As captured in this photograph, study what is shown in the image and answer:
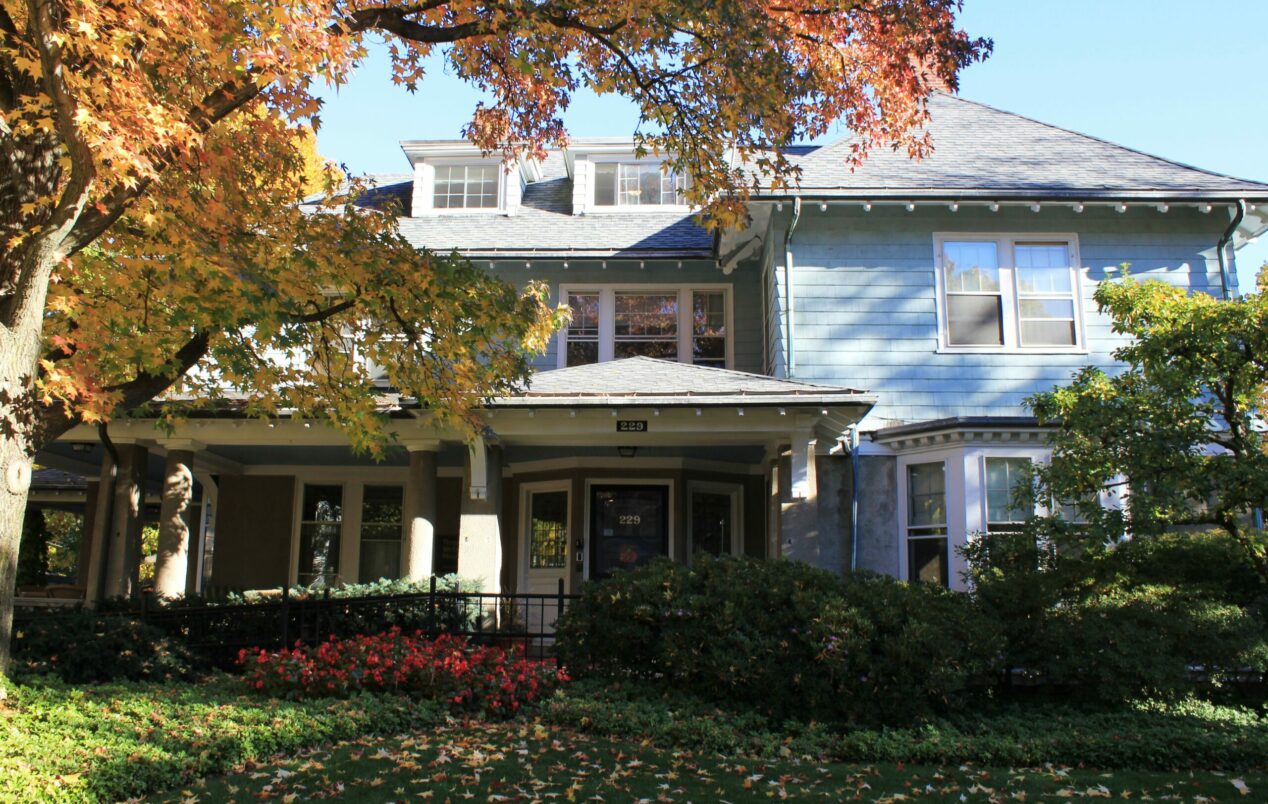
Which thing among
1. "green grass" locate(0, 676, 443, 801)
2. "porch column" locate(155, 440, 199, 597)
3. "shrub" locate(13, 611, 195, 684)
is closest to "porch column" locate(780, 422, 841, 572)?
"green grass" locate(0, 676, 443, 801)

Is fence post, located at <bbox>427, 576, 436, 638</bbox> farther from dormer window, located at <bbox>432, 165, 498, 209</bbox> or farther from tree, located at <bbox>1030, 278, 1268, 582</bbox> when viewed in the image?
dormer window, located at <bbox>432, 165, 498, 209</bbox>

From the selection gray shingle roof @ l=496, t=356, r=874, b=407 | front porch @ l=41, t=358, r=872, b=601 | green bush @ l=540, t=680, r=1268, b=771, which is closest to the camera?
green bush @ l=540, t=680, r=1268, b=771

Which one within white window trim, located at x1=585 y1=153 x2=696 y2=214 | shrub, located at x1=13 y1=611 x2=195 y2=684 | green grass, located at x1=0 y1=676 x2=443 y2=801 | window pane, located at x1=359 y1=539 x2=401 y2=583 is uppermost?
white window trim, located at x1=585 y1=153 x2=696 y2=214

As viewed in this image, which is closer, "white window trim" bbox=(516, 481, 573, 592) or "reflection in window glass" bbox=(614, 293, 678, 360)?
"white window trim" bbox=(516, 481, 573, 592)

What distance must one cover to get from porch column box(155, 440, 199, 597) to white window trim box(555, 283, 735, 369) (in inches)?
218

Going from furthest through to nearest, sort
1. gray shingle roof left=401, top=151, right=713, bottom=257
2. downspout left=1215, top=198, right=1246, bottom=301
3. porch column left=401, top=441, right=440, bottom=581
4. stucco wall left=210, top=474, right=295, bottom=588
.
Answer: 1. stucco wall left=210, top=474, right=295, bottom=588
2. gray shingle roof left=401, top=151, right=713, bottom=257
3. downspout left=1215, top=198, right=1246, bottom=301
4. porch column left=401, top=441, right=440, bottom=581

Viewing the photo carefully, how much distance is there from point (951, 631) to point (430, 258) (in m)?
Result: 5.65

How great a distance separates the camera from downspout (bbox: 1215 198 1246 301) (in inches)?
513

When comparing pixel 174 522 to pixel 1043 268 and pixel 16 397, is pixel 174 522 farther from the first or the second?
pixel 1043 268

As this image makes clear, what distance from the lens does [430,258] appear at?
29.7ft

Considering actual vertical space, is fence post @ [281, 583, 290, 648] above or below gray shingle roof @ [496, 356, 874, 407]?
below

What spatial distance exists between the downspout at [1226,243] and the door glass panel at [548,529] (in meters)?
9.41

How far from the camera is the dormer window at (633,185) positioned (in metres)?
17.6

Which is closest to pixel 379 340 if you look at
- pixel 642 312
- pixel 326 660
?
pixel 326 660
